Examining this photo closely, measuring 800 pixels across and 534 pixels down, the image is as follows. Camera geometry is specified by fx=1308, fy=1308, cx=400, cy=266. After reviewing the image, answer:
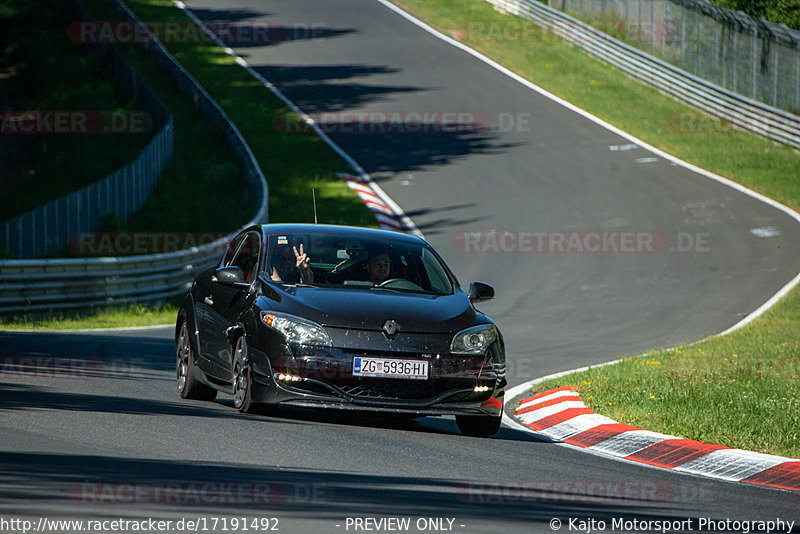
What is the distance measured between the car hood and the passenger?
0.86ft

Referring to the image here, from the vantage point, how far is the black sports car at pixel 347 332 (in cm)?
927

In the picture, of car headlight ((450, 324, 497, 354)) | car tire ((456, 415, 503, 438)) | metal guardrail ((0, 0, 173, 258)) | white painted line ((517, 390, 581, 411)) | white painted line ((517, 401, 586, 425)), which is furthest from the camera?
metal guardrail ((0, 0, 173, 258))

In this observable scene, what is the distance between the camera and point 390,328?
30.5 ft

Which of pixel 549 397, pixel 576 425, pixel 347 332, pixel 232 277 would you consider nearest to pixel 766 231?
pixel 549 397

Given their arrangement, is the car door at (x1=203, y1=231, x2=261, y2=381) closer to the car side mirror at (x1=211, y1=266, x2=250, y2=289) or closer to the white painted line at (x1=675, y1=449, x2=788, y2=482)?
the car side mirror at (x1=211, y1=266, x2=250, y2=289)

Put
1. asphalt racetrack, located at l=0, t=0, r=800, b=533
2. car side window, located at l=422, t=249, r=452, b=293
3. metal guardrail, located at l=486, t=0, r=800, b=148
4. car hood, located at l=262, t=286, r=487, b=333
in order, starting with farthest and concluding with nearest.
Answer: metal guardrail, located at l=486, t=0, r=800, b=148
car side window, located at l=422, t=249, r=452, b=293
car hood, located at l=262, t=286, r=487, b=333
asphalt racetrack, located at l=0, t=0, r=800, b=533

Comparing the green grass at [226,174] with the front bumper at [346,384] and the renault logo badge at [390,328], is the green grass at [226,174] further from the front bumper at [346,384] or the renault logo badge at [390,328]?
the renault logo badge at [390,328]

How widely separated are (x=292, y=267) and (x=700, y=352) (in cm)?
776

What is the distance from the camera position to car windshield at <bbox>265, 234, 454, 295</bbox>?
10.2 metres

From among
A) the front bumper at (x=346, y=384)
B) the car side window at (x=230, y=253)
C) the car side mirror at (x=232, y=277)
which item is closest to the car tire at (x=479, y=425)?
the front bumper at (x=346, y=384)

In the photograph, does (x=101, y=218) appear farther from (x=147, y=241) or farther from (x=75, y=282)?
(x=75, y=282)

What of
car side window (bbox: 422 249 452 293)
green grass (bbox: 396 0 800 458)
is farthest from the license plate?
green grass (bbox: 396 0 800 458)

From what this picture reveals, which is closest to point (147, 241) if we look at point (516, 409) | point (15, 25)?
point (516, 409)

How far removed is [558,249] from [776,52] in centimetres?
1420
